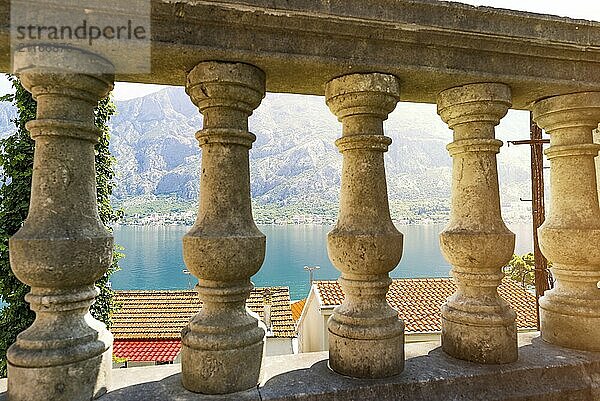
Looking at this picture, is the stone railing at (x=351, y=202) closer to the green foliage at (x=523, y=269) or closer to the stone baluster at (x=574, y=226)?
the stone baluster at (x=574, y=226)

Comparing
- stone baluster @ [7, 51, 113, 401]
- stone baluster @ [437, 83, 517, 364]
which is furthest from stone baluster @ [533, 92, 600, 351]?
stone baluster @ [7, 51, 113, 401]

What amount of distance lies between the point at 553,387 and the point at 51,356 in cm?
257

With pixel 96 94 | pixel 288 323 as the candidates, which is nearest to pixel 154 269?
pixel 288 323

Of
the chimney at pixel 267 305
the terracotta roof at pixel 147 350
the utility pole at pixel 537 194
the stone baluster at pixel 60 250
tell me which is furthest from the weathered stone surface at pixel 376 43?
the chimney at pixel 267 305

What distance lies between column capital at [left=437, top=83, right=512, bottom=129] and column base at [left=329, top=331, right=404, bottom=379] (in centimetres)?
135

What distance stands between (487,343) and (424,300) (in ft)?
45.4

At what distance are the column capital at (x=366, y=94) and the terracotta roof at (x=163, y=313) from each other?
14210 mm

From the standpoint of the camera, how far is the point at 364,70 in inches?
88.1

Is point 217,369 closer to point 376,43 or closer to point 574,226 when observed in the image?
point 376,43

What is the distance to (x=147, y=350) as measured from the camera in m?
14.9

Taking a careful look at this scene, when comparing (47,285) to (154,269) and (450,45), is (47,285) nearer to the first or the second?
(450,45)

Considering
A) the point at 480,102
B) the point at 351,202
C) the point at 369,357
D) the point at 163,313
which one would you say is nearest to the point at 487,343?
the point at 369,357

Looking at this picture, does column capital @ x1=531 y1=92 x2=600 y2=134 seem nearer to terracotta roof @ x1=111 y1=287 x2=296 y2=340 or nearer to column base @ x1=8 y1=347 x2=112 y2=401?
column base @ x1=8 y1=347 x2=112 y2=401

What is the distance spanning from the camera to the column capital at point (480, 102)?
2412 mm
